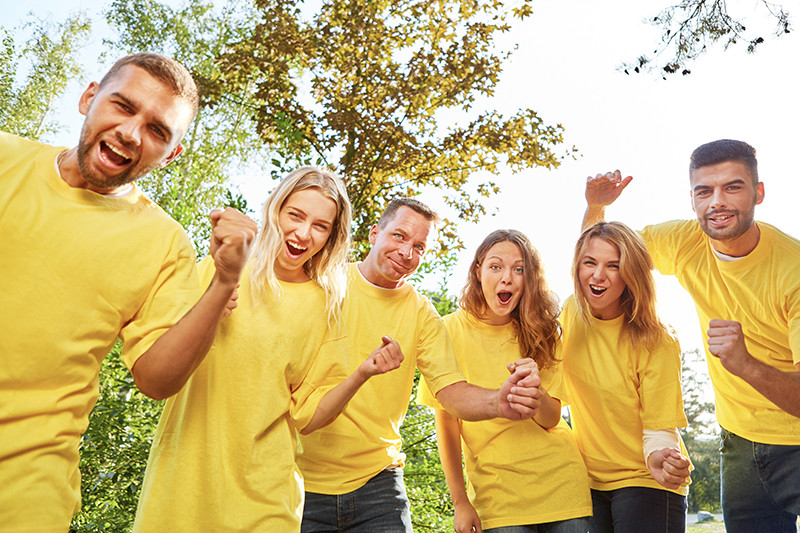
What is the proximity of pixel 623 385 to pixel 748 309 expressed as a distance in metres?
0.70

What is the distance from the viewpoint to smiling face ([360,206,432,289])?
2.90 meters

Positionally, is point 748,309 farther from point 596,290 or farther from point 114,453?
point 114,453

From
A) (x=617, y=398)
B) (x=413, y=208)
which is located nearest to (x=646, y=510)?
(x=617, y=398)

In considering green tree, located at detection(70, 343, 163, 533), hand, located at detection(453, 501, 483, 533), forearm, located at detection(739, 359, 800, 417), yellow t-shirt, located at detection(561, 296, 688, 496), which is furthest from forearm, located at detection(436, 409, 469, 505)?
green tree, located at detection(70, 343, 163, 533)

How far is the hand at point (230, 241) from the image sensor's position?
5.41 feet

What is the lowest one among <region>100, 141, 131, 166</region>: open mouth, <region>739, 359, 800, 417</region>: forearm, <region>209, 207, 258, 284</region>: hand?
<region>739, 359, 800, 417</region>: forearm

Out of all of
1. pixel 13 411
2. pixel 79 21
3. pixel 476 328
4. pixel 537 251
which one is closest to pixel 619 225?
pixel 537 251

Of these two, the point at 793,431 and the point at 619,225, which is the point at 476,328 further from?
the point at 793,431

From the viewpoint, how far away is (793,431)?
9.80ft

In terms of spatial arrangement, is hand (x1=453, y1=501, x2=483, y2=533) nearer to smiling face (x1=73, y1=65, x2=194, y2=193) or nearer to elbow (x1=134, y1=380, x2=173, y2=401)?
elbow (x1=134, y1=380, x2=173, y2=401)

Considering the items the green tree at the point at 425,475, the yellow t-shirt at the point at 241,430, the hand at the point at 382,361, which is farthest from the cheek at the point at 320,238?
the green tree at the point at 425,475

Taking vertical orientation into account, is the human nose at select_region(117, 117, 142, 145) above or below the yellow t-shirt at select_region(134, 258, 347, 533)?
above

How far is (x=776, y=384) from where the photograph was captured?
8.73 feet

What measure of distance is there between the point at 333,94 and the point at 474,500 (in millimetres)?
3930
